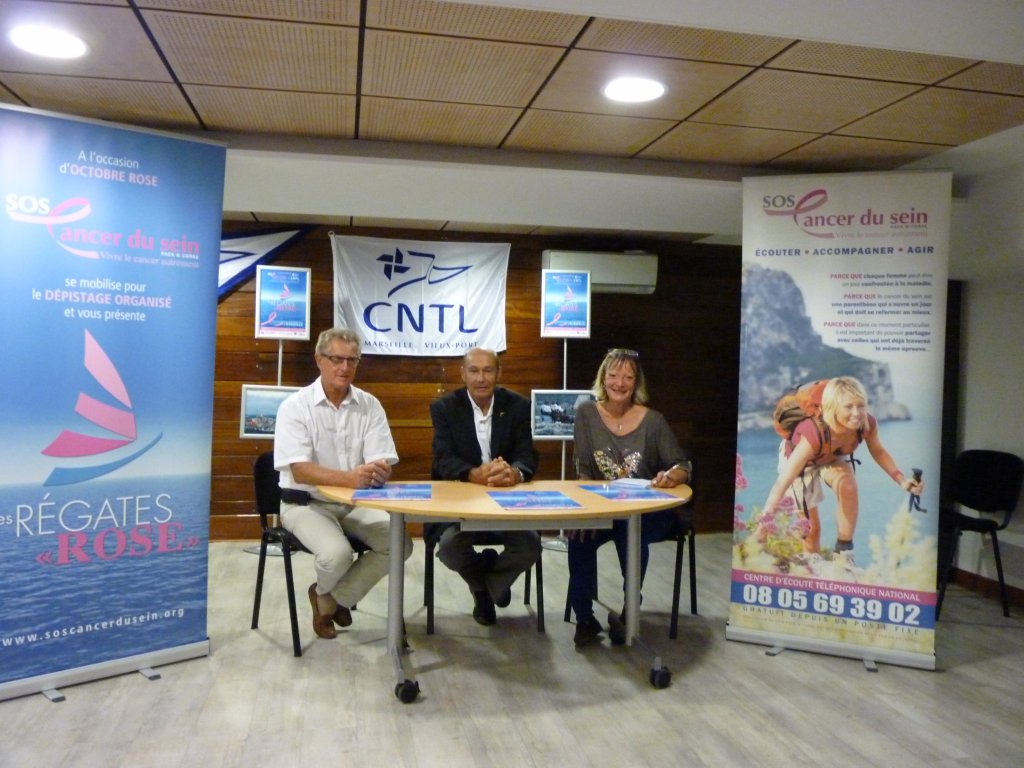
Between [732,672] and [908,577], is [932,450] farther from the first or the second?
[732,672]

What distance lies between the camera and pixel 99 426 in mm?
3049

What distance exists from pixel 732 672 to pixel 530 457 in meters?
1.36

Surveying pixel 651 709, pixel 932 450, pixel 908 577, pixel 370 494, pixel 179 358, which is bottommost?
pixel 651 709

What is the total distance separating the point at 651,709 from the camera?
115 inches

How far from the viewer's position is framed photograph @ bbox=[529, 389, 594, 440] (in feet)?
18.9

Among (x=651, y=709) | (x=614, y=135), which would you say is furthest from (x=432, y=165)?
(x=651, y=709)

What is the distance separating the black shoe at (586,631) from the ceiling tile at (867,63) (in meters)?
2.51

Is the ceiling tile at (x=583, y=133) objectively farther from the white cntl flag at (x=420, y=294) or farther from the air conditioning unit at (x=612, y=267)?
the white cntl flag at (x=420, y=294)

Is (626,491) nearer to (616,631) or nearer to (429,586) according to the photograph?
(616,631)

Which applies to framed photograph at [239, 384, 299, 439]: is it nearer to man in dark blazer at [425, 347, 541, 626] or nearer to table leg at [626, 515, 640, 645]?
man in dark blazer at [425, 347, 541, 626]

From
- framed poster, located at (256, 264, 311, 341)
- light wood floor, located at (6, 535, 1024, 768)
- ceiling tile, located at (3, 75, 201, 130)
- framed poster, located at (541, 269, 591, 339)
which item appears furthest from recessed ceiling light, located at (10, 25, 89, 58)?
framed poster, located at (541, 269, 591, 339)

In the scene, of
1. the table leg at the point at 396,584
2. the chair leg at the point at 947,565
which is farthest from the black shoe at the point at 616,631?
the chair leg at the point at 947,565

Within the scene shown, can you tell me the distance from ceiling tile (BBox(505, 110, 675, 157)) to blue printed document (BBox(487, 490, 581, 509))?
5.49 ft

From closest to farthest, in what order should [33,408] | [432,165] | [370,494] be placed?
[33,408]
[370,494]
[432,165]
